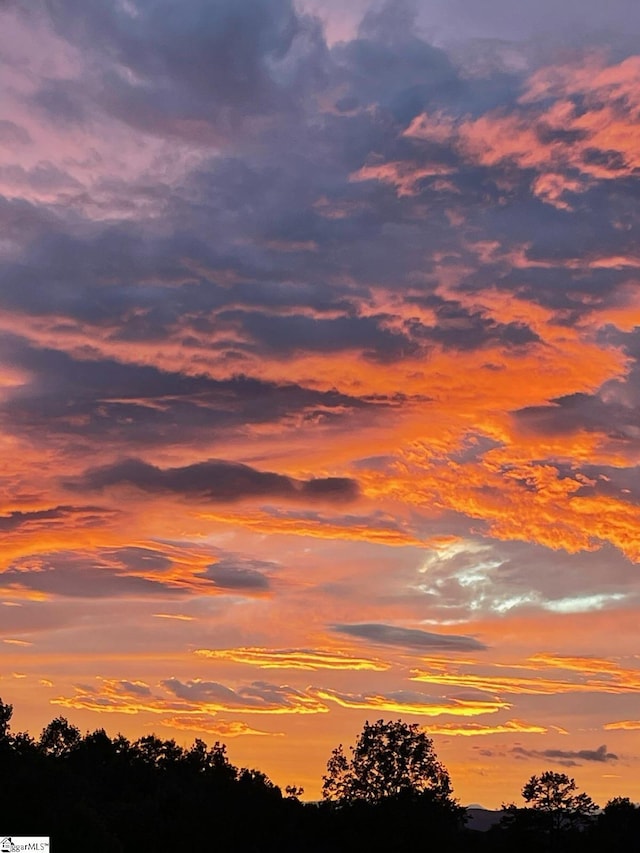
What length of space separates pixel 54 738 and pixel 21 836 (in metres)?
90.3

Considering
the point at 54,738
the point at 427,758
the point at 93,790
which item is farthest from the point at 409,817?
the point at 54,738

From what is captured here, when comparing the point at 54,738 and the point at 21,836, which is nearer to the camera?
the point at 21,836

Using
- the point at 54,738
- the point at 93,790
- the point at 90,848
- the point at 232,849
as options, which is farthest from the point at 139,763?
the point at 90,848

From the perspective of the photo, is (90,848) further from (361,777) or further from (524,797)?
(524,797)

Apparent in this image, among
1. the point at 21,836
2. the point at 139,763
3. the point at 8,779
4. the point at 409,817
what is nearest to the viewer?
the point at 21,836

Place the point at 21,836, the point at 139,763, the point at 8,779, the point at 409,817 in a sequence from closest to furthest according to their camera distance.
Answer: the point at 21,836
the point at 8,779
the point at 409,817
the point at 139,763

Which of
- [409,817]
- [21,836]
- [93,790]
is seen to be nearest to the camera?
[21,836]

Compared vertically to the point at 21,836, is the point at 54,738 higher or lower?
higher

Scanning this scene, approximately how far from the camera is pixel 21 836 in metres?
88.9

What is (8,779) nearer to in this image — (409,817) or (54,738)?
(409,817)

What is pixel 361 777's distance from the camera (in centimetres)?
12412

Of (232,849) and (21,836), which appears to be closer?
(21,836)

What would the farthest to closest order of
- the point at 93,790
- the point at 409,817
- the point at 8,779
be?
1. the point at 93,790
2. the point at 409,817
3. the point at 8,779

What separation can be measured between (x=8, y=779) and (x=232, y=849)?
2704 centimetres
